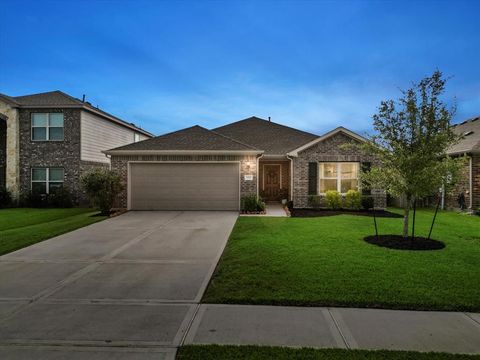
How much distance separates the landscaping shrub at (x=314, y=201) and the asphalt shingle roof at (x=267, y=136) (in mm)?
3058

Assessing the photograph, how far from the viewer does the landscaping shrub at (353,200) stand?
49.1 ft

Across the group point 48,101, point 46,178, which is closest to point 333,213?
point 46,178

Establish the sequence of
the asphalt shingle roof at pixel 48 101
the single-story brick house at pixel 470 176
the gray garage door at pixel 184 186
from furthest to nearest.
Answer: the asphalt shingle roof at pixel 48 101 < the gray garage door at pixel 184 186 < the single-story brick house at pixel 470 176

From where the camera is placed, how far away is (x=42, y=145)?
55.1ft

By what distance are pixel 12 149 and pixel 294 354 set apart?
739 inches

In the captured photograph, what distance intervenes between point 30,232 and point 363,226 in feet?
33.7

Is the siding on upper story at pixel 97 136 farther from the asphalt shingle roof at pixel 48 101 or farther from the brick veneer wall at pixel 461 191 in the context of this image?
the brick veneer wall at pixel 461 191

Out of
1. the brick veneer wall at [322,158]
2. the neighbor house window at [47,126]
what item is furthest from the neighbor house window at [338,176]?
the neighbor house window at [47,126]

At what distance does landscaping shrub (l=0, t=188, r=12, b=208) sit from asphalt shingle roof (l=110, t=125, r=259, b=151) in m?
6.83

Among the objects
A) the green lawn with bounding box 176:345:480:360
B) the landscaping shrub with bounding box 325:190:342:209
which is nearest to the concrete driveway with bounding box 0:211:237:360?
the green lawn with bounding box 176:345:480:360

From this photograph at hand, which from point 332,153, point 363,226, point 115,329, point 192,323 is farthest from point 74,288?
point 332,153

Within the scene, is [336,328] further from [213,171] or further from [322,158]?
[322,158]

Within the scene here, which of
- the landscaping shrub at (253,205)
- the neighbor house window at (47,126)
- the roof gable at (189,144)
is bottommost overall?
the landscaping shrub at (253,205)

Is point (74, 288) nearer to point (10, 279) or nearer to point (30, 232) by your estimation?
point (10, 279)
